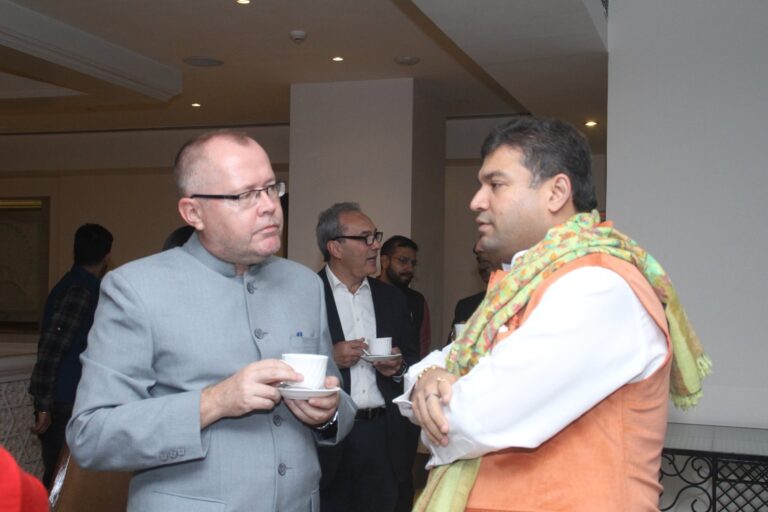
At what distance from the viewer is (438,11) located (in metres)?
3.73

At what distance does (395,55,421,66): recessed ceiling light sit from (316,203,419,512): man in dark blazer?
114 inches

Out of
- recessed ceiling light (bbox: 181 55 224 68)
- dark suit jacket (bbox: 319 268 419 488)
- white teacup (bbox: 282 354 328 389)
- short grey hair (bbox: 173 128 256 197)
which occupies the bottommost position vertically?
dark suit jacket (bbox: 319 268 419 488)

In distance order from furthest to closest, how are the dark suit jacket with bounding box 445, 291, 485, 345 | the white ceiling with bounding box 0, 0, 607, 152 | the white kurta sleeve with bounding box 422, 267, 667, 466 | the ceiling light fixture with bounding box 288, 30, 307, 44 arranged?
the ceiling light fixture with bounding box 288, 30, 307, 44 → the dark suit jacket with bounding box 445, 291, 485, 345 → the white ceiling with bounding box 0, 0, 607, 152 → the white kurta sleeve with bounding box 422, 267, 667, 466

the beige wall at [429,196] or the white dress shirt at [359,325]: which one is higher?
the beige wall at [429,196]

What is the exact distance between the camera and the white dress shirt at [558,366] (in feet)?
4.56

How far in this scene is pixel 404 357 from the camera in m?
3.63

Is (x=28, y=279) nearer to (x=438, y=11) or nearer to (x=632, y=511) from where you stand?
(x=438, y=11)

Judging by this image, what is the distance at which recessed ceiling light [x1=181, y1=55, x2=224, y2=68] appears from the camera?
648 centimetres

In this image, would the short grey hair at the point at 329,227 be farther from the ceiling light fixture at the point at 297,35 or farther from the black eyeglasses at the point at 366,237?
the ceiling light fixture at the point at 297,35

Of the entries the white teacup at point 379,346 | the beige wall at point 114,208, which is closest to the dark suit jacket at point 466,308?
the white teacup at point 379,346

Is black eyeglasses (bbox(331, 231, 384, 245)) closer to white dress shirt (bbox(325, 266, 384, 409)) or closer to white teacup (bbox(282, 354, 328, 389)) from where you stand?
white dress shirt (bbox(325, 266, 384, 409))

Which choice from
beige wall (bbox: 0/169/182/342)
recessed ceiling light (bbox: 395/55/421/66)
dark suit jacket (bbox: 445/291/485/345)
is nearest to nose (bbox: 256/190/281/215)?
dark suit jacket (bbox: 445/291/485/345)

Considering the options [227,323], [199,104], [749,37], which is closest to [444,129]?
[199,104]

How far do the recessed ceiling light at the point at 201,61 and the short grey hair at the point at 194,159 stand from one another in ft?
16.1
